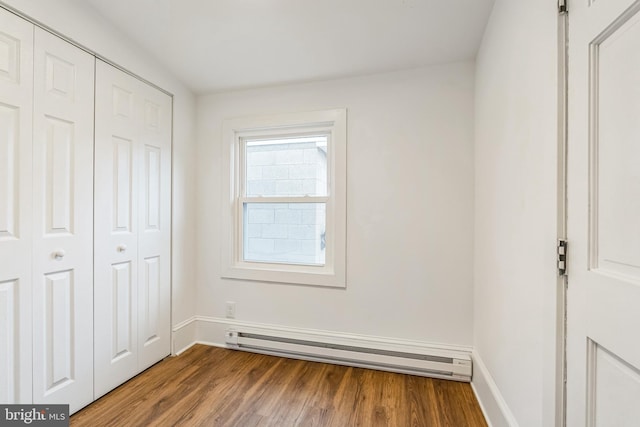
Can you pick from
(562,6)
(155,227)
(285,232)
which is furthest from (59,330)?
(562,6)

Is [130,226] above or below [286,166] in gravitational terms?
below

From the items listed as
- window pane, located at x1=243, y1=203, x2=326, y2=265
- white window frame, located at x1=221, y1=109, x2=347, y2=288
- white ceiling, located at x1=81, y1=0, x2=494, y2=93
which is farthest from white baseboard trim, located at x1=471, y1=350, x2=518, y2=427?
white ceiling, located at x1=81, y1=0, x2=494, y2=93

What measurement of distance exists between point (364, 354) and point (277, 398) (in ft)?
2.28

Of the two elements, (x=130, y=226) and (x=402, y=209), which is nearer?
(x=130, y=226)

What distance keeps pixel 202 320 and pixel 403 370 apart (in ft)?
5.66

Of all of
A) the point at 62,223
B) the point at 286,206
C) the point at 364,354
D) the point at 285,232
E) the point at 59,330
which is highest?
the point at 286,206

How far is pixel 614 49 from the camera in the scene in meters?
0.70

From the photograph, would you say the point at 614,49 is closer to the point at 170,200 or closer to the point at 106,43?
the point at 106,43

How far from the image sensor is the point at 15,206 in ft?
4.38

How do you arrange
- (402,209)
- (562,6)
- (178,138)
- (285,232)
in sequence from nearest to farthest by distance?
(562,6)
(402,209)
(178,138)
(285,232)

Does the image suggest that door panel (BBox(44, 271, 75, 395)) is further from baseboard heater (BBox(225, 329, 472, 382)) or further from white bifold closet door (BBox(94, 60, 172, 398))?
baseboard heater (BBox(225, 329, 472, 382))

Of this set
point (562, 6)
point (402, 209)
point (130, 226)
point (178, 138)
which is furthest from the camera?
point (178, 138)

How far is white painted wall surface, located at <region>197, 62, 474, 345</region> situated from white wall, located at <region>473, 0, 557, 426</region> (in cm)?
21

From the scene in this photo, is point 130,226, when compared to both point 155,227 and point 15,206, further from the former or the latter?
point 15,206
